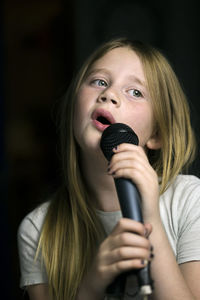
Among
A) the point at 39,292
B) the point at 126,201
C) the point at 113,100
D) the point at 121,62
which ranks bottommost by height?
the point at 39,292

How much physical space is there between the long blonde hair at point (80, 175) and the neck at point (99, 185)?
2cm

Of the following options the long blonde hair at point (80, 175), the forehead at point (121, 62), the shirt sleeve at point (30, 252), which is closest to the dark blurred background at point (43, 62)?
the long blonde hair at point (80, 175)

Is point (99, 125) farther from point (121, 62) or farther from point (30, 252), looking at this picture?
point (30, 252)

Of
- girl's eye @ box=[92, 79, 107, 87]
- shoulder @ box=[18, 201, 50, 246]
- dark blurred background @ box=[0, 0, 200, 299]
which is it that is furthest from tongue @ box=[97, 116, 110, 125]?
dark blurred background @ box=[0, 0, 200, 299]

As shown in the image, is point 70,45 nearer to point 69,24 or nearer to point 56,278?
point 69,24

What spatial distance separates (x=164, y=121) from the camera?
1.18 metres

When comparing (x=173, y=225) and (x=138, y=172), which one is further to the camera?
(x=173, y=225)

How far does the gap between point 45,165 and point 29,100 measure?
0.62 meters

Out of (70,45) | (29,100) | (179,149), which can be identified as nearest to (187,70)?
(70,45)

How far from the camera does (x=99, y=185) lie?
115 cm

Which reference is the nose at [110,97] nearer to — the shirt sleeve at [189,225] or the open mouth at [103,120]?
the open mouth at [103,120]

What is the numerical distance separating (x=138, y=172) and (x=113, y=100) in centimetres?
27

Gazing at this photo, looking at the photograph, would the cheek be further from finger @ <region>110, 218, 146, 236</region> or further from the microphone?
finger @ <region>110, 218, 146, 236</region>

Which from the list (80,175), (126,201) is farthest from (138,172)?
(80,175)
